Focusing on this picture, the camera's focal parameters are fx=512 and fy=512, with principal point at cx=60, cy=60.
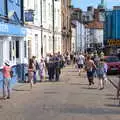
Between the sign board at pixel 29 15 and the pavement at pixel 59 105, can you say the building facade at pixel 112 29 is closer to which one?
the sign board at pixel 29 15

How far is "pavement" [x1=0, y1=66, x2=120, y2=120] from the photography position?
1559 cm

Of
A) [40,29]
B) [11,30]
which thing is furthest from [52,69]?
[40,29]

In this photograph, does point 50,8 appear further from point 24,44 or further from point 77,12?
point 77,12

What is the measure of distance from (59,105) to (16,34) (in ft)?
33.4

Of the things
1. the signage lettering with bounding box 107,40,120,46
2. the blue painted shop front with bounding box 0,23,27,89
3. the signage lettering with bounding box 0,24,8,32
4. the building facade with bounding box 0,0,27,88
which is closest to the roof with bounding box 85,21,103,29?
the signage lettering with bounding box 107,40,120,46

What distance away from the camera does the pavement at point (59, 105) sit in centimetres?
1559

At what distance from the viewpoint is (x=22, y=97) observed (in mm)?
21422

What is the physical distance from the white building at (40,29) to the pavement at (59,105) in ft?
36.5

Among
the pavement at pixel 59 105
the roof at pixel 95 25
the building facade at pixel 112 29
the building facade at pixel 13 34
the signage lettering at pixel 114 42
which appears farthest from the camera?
the roof at pixel 95 25

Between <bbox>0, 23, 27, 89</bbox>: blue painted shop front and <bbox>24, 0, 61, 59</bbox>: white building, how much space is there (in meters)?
3.67

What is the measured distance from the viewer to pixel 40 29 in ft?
131

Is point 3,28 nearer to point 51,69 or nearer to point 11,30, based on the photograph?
point 11,30

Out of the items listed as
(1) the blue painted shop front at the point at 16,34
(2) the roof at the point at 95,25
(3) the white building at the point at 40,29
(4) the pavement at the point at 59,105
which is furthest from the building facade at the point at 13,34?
(2) the roof at the point at 95,25

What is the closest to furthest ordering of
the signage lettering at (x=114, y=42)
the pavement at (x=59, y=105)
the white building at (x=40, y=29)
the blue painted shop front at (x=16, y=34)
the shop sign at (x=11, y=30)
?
1. the pavement at (x=59, y=105)
2. the shop sign at (x=11, y=30)
3. the blue painted shop front at (x=16, y=34)
4. the white building at (x=40, y=29)
5. the signage lettering at (x=114, y=42)
